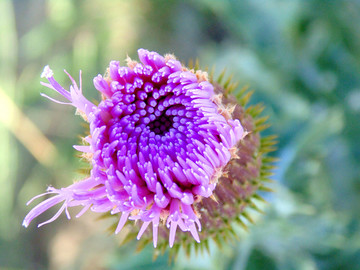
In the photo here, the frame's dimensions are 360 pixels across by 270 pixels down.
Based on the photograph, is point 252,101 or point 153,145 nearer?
point 153,145

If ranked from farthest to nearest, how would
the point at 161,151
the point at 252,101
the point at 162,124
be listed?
1. the point at 252,101
2. the point at 162,124
3. the point at 161,151

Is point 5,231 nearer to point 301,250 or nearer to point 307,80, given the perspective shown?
point 301,250

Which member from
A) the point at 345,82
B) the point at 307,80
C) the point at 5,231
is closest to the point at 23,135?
the point at 5,231

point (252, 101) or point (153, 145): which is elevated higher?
point (252, 101)

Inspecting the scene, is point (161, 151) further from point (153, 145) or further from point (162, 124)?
point (162, 124)

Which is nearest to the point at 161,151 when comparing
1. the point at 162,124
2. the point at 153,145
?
the point at 153,145

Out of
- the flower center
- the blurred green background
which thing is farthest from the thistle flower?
the blurred green background

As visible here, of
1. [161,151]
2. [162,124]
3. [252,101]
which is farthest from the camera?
[252,101]

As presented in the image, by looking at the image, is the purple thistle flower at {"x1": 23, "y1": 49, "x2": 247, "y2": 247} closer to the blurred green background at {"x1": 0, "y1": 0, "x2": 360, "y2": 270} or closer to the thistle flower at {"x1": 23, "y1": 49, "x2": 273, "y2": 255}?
the thistle flower at {"x1": 23, "y1": 49, "x2": 273, "y2": 255}
